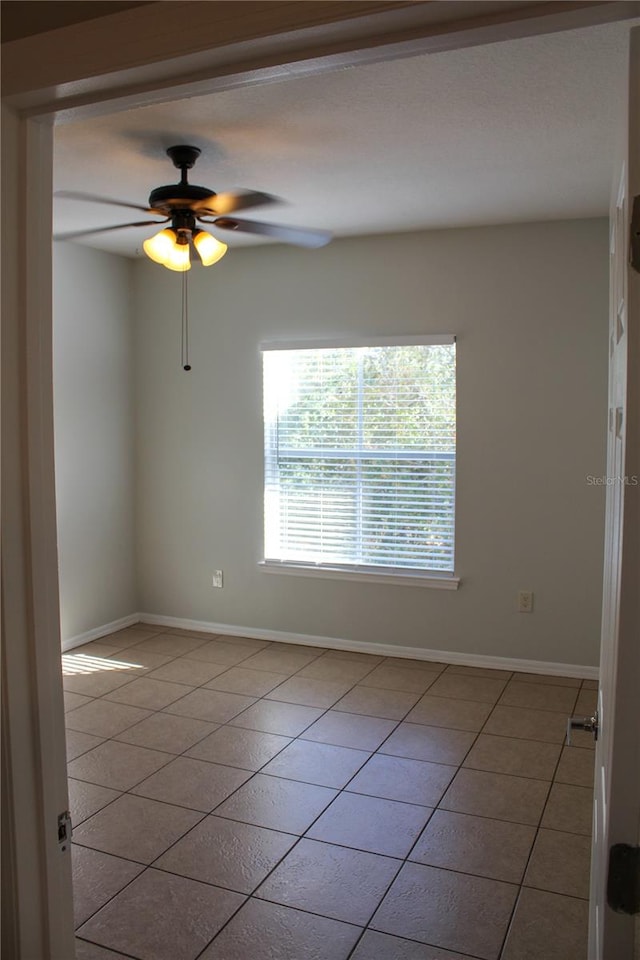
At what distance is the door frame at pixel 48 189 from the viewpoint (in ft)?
3.38

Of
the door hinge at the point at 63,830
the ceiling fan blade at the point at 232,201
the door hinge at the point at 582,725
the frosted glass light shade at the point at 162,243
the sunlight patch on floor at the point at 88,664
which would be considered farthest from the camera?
the sunlight patch on floor at the point at 88,664

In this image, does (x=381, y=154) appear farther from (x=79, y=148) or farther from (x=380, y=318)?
(x=380, y=318)

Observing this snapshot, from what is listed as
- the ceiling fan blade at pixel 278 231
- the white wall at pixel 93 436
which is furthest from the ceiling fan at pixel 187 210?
the white wall at pixel 93 436

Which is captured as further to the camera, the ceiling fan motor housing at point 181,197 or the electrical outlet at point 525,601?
the electrical outlet at point 525,601

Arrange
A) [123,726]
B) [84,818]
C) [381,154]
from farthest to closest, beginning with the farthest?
[123,726]
[381,154]
[84,818]

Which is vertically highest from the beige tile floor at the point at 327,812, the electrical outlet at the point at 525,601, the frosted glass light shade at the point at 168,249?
the frosted glass light shade at the point at 168,249

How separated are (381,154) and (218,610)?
3270mm

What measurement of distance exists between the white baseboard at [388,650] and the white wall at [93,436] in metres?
0.38

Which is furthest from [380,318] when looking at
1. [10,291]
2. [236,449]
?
[10,291]

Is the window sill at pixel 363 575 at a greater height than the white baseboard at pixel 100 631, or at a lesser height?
greater

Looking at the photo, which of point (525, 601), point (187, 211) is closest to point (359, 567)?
point (525, 601)

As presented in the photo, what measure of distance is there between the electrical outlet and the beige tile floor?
394mm

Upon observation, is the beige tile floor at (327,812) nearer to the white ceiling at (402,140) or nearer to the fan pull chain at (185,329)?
the fan pull chain at (185,329)

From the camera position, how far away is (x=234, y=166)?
10.9 ft
